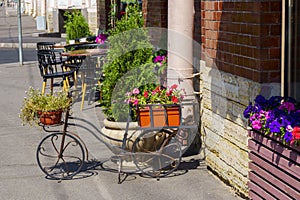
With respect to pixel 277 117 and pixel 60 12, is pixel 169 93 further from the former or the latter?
pixel 60 12

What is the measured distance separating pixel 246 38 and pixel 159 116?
1.39m

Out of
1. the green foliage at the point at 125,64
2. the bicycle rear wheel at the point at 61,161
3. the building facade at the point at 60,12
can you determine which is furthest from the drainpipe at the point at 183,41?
the building facade at the point at 60,12

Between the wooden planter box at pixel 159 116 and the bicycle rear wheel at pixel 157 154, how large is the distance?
0.57 feet

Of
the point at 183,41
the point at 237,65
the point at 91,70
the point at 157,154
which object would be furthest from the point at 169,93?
the point at 91,70

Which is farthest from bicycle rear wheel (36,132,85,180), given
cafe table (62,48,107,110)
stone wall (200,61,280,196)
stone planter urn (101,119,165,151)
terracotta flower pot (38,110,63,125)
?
cafe table (62,48,107,110)

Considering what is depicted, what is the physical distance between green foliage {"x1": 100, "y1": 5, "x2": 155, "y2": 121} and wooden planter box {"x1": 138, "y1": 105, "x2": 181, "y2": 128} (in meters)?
1.06

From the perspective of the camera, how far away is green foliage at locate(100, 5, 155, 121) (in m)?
8.09

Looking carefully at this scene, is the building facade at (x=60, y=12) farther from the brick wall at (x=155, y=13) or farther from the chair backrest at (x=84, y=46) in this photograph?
the brick wall at (x=155, y=13)

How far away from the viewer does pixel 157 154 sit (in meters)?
7.08

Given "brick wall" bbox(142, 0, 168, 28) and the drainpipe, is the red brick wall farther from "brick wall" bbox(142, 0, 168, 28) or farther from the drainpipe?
"brick wall" bbox(142, 0, 168, 28)

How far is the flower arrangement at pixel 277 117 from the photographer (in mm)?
4902

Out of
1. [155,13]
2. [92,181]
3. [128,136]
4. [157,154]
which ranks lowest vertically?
[92,181]

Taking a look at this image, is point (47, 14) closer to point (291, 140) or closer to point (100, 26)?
point (100, 26)

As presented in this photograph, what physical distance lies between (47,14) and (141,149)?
2723 cm
